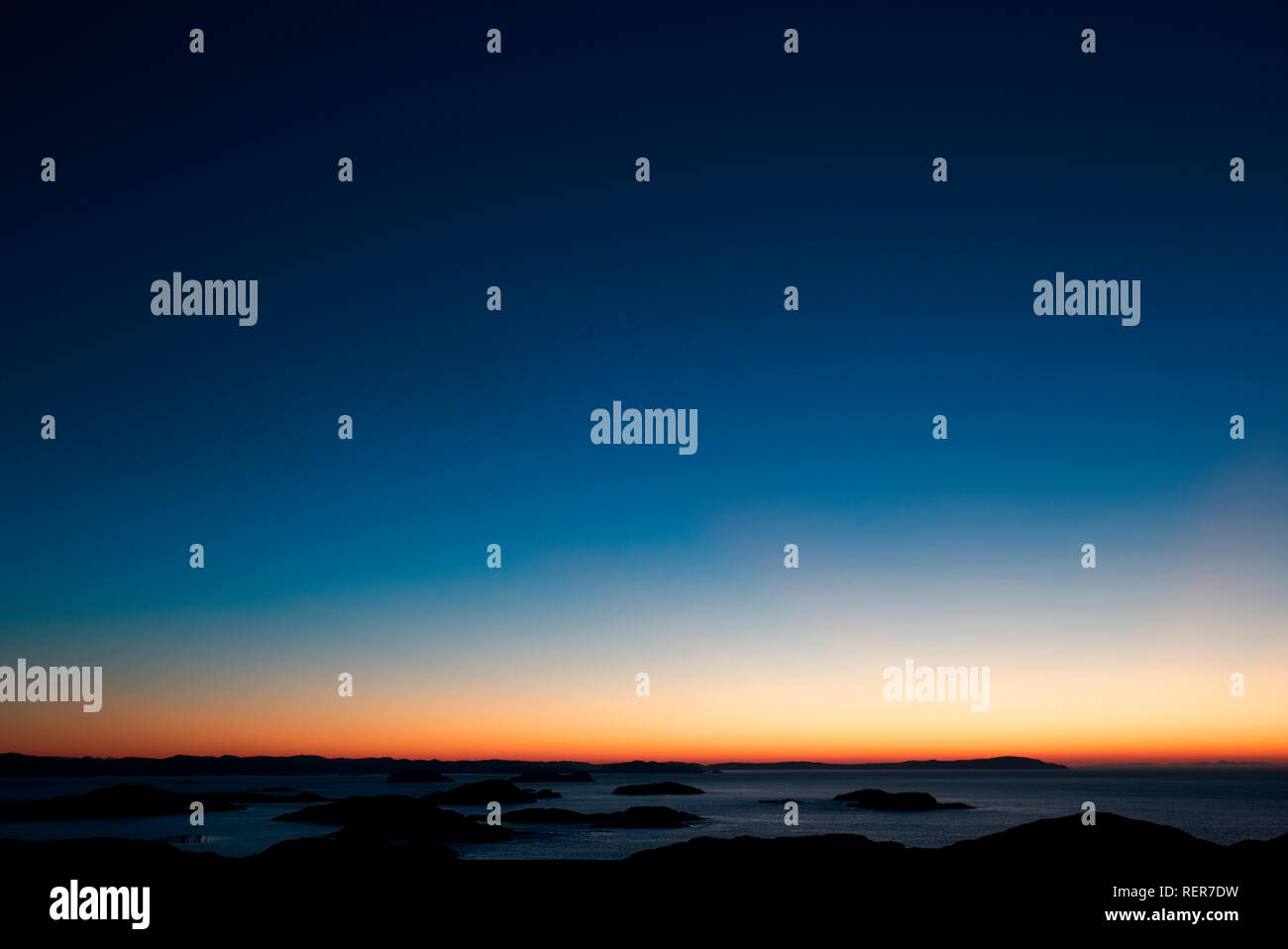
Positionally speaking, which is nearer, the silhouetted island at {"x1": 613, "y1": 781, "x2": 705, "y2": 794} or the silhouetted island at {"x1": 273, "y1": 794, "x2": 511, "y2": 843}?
the silhouetted island at {"x1": 273, "y1": 794, "x2": 511, "y2": 843}

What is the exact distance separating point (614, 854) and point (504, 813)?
146 ft

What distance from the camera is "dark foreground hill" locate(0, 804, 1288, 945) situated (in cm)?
2481

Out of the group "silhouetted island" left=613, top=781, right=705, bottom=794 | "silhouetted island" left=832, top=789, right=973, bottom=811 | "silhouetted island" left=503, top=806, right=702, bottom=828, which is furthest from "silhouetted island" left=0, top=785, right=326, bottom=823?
"silhouetted island" left=832, top=789, right=973, bottom=811

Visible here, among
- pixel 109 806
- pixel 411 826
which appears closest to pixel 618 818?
pixel 411 826

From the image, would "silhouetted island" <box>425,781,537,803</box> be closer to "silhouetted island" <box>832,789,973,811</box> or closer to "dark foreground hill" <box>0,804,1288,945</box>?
"silhouetted island" <box>832,789,973,811</box>

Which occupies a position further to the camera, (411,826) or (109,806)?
(109,806)

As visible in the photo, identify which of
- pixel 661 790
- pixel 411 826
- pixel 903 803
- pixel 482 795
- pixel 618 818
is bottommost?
pixel 661 790

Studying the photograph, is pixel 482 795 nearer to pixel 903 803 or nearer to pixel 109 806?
pixel 109 806

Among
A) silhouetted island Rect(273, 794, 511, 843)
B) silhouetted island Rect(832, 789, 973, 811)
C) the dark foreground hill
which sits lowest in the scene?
silhouetted island Rect(832, 789, 973, 811)
